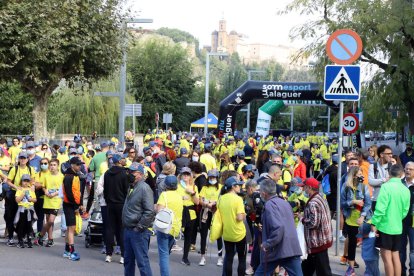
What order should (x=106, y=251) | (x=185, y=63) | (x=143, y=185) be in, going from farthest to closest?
(x=185, y=63) < (x=106, y=251) < (x=143, y=185)

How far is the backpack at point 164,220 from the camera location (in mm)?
9219

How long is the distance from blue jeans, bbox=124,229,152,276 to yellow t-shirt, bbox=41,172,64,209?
11.5ft

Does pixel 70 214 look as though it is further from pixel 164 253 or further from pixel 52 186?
pixel 164 253

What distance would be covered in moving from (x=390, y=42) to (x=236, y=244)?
48.1 feet

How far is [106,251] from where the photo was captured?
11656mm

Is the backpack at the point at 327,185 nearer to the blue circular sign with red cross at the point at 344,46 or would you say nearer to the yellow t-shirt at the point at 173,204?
the blue circular sign with red cross at the point at 344,46

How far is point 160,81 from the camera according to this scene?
64.7 m

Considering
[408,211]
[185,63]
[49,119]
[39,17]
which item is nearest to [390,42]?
[39,17]

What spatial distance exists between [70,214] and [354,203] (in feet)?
14.9

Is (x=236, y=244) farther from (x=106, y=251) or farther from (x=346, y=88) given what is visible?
(x=346, y=88)

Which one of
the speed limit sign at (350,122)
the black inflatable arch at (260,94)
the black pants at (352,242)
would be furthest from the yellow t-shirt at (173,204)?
the black inflatable arch at (260,94)

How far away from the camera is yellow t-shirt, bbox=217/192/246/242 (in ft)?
31.1

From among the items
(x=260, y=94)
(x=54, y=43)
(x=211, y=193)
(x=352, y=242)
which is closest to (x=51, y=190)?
(x=211, y=193)

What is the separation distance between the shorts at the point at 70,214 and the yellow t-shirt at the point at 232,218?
10.5 feet
